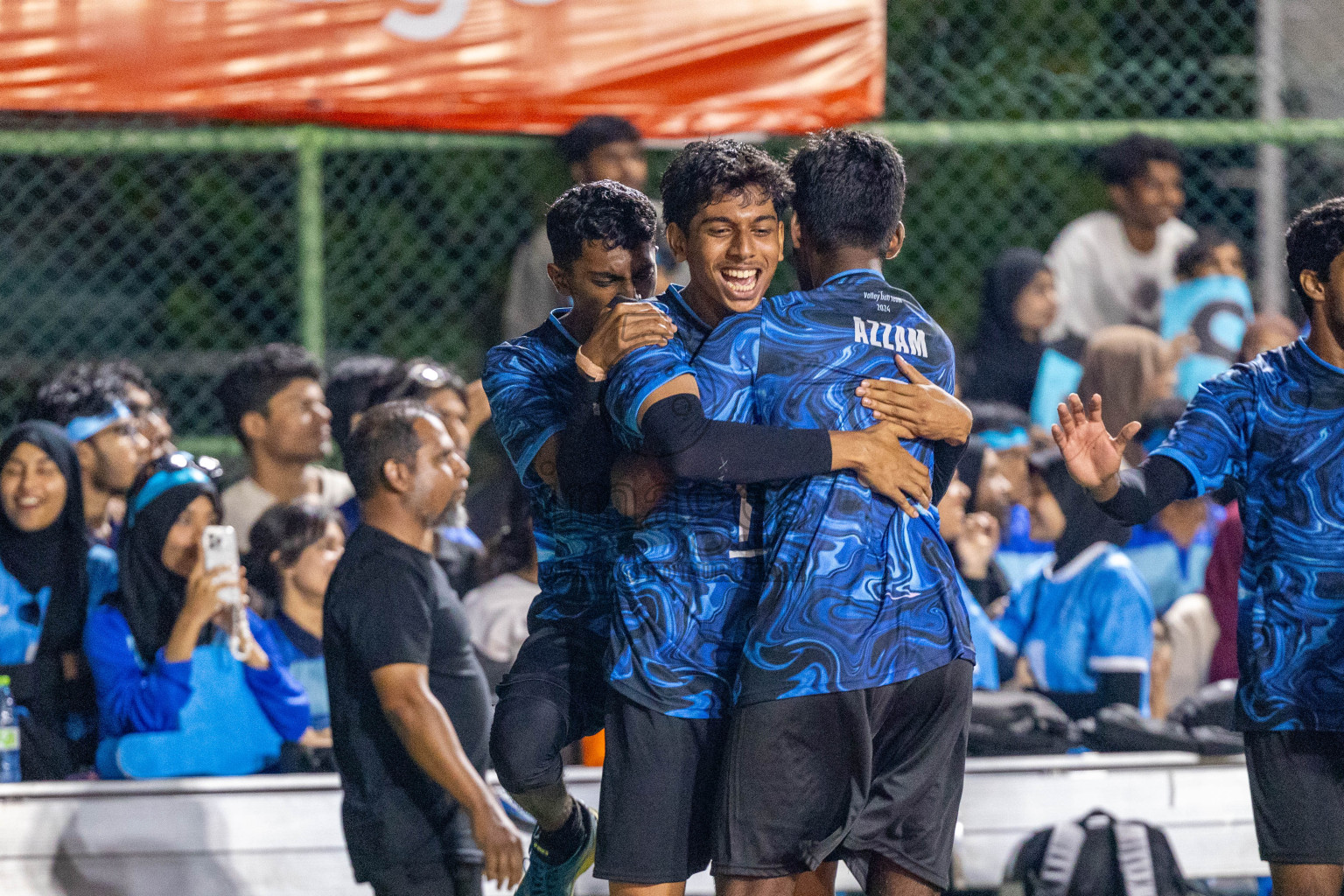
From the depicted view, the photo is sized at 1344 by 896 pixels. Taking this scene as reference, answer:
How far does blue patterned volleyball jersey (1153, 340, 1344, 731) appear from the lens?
3543 mm

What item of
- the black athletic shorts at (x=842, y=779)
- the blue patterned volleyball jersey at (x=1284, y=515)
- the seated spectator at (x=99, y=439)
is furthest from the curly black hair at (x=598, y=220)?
the seated spectator at (x=99, y=439)

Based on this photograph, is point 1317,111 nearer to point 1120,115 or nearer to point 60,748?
point 1120,115

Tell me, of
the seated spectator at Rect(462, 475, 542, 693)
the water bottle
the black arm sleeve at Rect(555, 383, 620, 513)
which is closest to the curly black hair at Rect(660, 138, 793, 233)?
the black arm sleeve at Rect(555, 383, 620, 513)

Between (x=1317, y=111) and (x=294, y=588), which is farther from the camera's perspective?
(x=1317, y=111)

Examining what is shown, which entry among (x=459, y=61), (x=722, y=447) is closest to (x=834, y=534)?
(x=722, y=447)

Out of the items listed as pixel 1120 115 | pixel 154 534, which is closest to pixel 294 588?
pixel 154 534

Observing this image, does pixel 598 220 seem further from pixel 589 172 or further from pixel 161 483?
pixel 589 172

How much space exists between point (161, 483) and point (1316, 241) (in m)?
3.49

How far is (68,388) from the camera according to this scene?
588cm

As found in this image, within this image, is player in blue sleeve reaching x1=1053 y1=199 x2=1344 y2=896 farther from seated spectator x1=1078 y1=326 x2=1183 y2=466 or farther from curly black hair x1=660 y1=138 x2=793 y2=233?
seated spectator x1=1078 y1=326 x2=1183 y2=466

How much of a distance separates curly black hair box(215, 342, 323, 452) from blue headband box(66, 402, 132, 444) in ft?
1.41

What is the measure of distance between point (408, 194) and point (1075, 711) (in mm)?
4823

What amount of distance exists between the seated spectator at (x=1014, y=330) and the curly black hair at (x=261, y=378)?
2.73 metres

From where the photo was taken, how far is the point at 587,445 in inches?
132
